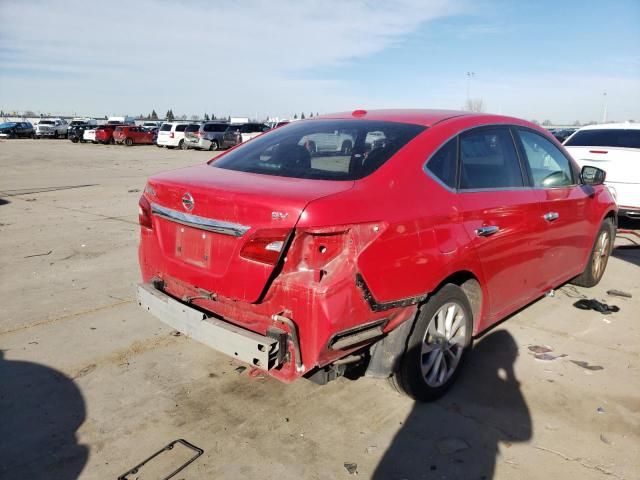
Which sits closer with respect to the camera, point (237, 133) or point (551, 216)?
point (551, 216)

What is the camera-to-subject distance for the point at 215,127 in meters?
34.3

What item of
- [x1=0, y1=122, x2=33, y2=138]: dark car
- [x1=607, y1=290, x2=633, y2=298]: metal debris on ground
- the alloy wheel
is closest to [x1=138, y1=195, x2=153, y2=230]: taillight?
the alloy wheel

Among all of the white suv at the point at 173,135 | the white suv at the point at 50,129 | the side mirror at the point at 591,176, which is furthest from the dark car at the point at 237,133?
the side mirror at the point at 591,176

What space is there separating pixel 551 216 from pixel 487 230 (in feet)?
3.57

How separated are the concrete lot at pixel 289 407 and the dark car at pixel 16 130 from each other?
1912 inches

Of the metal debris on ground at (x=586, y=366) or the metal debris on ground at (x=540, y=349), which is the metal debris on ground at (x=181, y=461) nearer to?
the metal debris on ground at (x=540, y=349)

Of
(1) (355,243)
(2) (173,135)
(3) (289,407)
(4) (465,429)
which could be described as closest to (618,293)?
(4) (465,429)

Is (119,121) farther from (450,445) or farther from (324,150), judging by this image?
(450,445)

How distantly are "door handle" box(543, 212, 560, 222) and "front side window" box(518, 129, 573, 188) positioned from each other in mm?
227

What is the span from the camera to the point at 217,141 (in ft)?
112

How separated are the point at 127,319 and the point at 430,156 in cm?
299

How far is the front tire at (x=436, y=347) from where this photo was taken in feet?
10.3

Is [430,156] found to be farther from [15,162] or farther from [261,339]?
[15,162]

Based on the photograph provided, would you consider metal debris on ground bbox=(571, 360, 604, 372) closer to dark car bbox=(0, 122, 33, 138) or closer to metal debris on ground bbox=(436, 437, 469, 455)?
metal debris on ground bbox=(436, 437, 469, 455)
